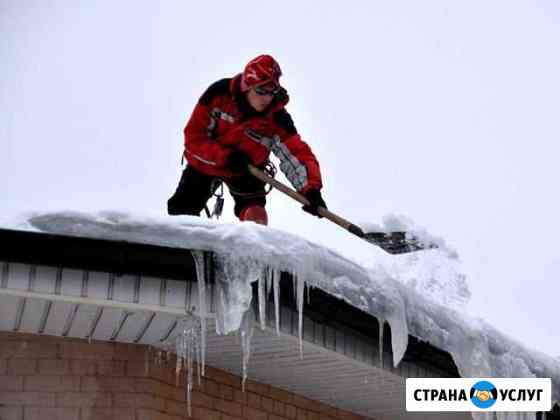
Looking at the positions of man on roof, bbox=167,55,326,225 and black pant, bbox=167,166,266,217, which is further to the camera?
black pant, bbox=167,166,266,217

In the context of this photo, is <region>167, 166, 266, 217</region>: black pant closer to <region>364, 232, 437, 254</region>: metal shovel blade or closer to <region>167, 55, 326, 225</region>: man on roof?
<region>167, 55, 326, 225</region>: man on roof

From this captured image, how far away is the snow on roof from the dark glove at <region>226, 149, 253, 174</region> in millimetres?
1493

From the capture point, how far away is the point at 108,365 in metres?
5.46

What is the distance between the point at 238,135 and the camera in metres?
6.76

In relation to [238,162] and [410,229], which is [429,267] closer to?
[410,229]

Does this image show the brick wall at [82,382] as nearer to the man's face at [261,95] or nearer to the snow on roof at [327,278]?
the snow on roof at [327,278]

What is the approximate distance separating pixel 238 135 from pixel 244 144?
4.1 inches

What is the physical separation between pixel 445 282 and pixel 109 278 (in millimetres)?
3569

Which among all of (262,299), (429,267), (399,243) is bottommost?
(262,299)

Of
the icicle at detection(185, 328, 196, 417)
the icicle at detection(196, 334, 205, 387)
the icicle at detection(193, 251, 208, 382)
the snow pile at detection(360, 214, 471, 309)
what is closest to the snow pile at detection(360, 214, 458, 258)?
the snow pile at detection(360, 214, 471, 309)

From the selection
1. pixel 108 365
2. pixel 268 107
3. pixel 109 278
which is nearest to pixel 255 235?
pixel 109 278

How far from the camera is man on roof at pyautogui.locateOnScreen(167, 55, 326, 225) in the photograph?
6.69m
